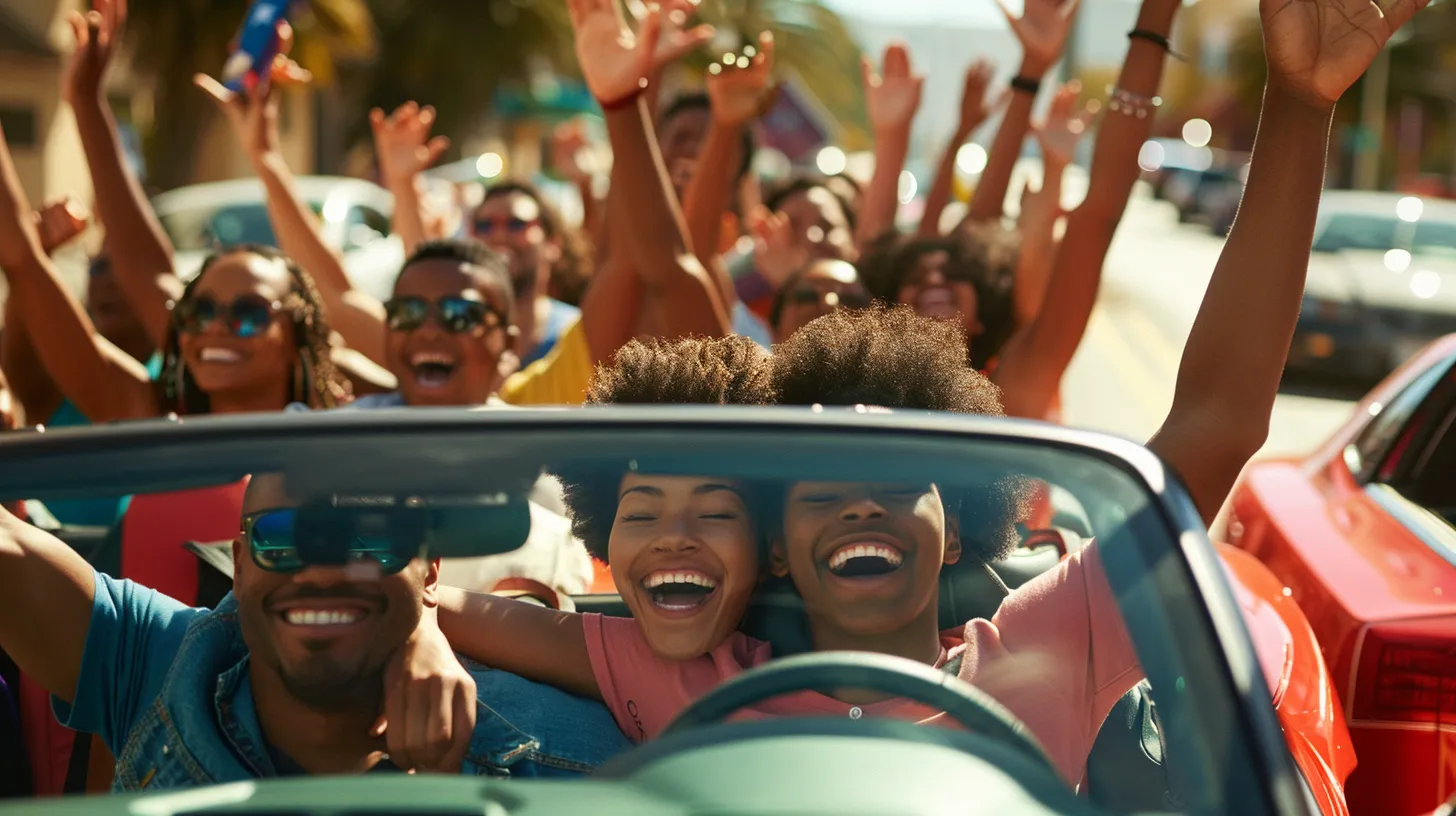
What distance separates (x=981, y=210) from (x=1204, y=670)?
488 cm

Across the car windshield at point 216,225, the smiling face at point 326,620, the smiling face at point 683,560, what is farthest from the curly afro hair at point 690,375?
the car windshield at point 216,225

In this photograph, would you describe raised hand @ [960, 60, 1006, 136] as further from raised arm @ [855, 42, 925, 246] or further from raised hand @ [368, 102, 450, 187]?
raised hand @ [368, 102, 450, 187]

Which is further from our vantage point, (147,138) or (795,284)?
(147,138)

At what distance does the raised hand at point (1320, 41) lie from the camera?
10.0 feet

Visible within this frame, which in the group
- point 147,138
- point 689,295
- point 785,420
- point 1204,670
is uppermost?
point 785,420

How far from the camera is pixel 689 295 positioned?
15.2 ft

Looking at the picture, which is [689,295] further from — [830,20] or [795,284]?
[830,20]

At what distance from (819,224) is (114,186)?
8.24ft

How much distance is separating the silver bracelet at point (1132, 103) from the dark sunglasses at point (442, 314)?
173cm

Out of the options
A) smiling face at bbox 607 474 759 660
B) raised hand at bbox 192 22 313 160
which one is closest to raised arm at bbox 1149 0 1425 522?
smiling face at bbox 607 474 759 660

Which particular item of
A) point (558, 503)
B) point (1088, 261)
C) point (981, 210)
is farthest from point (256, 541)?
point (981, 210)

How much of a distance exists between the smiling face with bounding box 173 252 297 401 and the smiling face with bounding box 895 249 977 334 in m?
1.81

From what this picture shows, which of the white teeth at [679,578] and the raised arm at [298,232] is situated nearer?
the white teeth at [679,578]

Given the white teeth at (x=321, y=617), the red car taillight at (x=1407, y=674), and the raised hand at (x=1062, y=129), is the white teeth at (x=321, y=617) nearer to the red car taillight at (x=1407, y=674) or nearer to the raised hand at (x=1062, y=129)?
the red car taillight at (x=1407, y=674)
